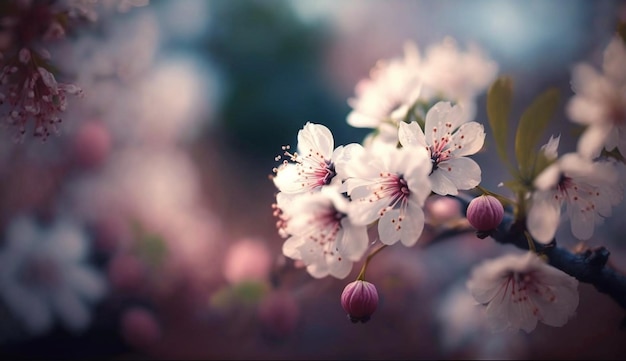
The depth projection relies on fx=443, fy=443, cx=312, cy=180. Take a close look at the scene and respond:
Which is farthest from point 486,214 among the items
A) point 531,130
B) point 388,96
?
point 388,96

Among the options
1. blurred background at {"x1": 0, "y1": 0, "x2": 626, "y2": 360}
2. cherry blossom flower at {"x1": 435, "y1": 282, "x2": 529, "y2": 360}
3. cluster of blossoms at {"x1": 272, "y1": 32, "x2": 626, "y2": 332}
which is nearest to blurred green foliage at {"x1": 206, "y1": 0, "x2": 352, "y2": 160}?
blurred background at {"x1": 0, "y1": 0, "x2": 626, "y2": 360}

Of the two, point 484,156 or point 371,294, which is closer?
point 371,294

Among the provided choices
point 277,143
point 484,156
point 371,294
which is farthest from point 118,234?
point 484,156

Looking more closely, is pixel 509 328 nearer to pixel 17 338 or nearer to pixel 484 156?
pixel 484 156

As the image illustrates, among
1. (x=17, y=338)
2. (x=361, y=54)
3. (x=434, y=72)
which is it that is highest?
(x=361, y=54)

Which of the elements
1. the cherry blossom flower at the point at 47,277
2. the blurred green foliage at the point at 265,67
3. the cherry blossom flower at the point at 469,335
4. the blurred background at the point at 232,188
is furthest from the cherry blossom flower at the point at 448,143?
the cherry blossom flower at the point at 47,277

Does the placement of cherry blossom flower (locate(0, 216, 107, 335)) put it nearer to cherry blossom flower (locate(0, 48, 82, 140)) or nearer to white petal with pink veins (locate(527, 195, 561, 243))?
cherry blossom flower (locate(0, 48, 82, 140))

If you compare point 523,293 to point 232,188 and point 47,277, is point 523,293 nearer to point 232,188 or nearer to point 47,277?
point 232,188
